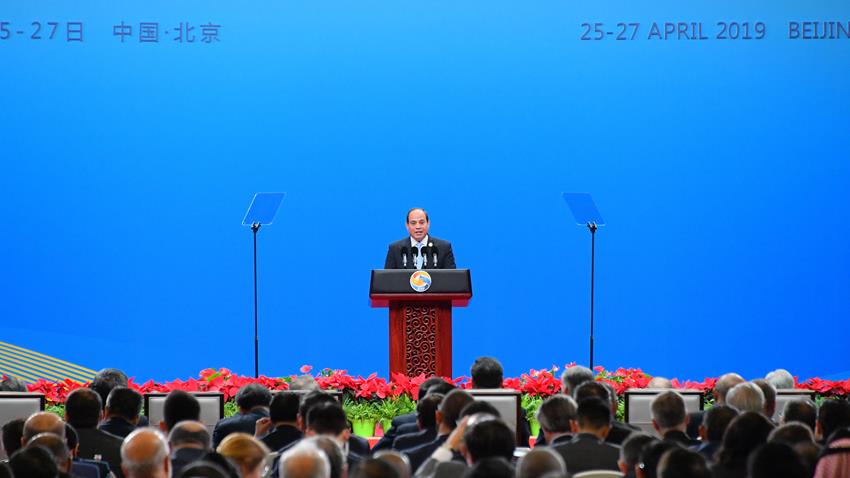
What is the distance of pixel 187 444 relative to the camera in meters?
4.33

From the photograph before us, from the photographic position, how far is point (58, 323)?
10.0 m

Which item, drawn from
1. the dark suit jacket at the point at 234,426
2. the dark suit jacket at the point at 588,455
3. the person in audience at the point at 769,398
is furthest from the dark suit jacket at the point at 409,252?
the dark suit jacket at the point at 588,455

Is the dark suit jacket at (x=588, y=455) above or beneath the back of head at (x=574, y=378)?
beneath

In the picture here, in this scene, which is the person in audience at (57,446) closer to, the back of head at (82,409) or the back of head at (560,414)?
the back of head at (82,409)

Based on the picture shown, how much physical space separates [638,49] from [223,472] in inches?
278

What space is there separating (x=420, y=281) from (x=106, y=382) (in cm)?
187

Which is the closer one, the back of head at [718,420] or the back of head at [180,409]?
the back of head at [718,420]

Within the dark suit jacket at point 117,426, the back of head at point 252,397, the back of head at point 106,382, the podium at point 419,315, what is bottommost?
the dark suit jacket at point 117,426

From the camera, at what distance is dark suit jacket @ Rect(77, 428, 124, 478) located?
4797 mm

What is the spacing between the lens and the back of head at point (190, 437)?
4.33 meters

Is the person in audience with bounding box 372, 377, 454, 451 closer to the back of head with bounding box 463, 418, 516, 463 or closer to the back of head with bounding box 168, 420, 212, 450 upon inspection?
the back of head with bounding box 168, 420, 212, 450

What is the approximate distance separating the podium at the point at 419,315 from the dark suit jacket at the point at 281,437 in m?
2.11

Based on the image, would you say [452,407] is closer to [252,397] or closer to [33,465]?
[252,397]

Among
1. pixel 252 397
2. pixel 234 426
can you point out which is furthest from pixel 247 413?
pixel 234 426
